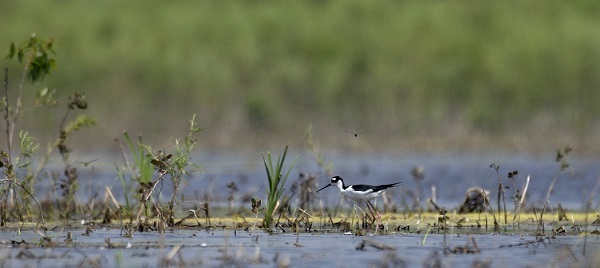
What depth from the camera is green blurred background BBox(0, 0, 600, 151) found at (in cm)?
2962

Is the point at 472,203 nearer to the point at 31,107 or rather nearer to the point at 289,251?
the point at 289,251

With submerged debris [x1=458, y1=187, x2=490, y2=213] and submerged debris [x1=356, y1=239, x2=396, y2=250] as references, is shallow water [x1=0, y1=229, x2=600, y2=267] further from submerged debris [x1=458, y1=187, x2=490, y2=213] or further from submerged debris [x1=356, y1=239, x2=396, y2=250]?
submerged debris [x1=458, y1=187, x2=490, y2=213]

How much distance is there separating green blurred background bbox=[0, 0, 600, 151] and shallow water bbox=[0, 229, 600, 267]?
15348 mm

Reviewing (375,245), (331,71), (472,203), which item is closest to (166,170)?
(375,245)

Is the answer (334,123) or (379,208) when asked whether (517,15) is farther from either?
(379,208)

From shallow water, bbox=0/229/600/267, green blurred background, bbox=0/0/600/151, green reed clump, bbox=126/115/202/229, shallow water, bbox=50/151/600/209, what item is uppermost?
green blurred background, bbox=0/0/600/151

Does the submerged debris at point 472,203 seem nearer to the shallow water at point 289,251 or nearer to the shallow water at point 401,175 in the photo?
the shallow water at point 401,175

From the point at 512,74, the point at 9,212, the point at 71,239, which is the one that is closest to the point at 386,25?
the point at 512,74

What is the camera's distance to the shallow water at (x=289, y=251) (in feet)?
33.0

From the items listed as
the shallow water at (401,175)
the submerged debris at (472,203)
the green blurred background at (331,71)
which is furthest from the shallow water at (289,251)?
the green blurred background at (331,71)

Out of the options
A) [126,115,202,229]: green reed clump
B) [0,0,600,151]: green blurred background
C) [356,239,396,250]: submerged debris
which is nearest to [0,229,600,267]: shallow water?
[356,239,396,250]: submerged debris

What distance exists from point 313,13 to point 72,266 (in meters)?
27.6

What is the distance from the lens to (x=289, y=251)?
432 inches

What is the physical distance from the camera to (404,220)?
46.8ft
